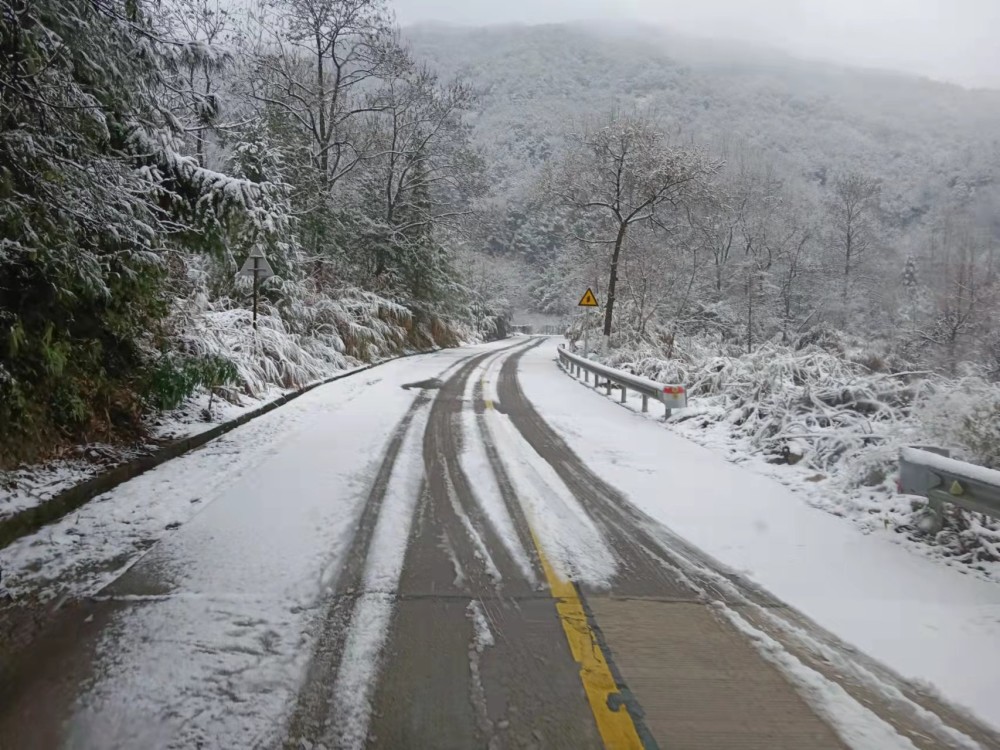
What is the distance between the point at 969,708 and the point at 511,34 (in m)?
226

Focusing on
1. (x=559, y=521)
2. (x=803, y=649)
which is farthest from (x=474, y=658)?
(x=559, y=521)

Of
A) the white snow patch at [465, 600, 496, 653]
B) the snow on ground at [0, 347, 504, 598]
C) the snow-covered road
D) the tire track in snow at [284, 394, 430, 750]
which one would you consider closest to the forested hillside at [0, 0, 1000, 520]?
the snow on ground at [0, 347, 504, 598]

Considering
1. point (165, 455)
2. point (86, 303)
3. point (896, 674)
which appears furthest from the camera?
point (165, 455)

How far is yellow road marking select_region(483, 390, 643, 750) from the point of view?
8.30ft

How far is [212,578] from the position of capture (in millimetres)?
3906

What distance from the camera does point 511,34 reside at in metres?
198

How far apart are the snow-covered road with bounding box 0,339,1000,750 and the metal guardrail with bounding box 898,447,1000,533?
0.60 metres

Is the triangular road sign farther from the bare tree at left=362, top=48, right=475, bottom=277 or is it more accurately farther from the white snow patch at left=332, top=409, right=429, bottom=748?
the bare tree at left=362, top=48, right=475, bottom=277

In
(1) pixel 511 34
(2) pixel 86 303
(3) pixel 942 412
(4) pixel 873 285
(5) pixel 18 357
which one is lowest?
(3) pixel 942 412

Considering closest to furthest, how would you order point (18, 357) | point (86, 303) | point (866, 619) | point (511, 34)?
point (866, 619) < point (18, 357) < point (86, 303) < point (511, 34)

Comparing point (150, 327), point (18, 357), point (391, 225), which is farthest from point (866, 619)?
point (391, 225)

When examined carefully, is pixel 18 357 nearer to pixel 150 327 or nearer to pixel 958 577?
pixel 150 327

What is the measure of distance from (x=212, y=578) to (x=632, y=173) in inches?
889

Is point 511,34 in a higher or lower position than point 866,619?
higher
